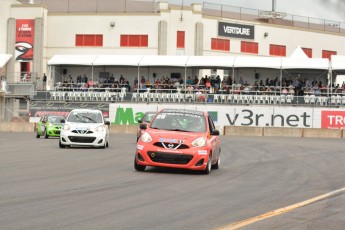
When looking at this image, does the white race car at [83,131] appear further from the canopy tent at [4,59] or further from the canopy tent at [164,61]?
the canopy tent at [4,59]

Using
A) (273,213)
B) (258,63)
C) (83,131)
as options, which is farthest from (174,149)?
(258,63)

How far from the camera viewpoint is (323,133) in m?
52.0

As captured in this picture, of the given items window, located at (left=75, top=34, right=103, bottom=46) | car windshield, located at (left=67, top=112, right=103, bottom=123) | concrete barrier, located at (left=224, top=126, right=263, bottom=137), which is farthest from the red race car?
window, located at (left=75, top=34, right=103, bottom=46)

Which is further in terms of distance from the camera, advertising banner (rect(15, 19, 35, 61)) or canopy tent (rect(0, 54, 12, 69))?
advertising banner (rect(15, 19, 35, 61))

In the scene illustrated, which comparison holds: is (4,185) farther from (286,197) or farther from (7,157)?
(7,157)

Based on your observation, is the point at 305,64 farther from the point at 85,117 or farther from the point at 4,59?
the point at 85,117

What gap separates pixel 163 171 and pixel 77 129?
10.5 meters

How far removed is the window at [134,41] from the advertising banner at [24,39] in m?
8.68

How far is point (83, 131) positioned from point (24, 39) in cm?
4689

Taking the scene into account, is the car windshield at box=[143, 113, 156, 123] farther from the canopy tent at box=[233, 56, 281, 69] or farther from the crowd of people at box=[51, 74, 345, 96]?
the canopy tent at box=[233, 56, 281, 69]

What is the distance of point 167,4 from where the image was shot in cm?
7644

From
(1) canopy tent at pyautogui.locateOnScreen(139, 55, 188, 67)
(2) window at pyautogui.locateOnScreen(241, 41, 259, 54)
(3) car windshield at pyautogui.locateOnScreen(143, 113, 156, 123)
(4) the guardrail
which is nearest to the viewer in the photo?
(3) car windshield at pyautogui.locateOnScreen(143, 113, 156, 123)

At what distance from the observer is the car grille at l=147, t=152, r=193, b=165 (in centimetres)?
1836

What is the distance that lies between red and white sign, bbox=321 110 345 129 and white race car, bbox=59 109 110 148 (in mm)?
29298
